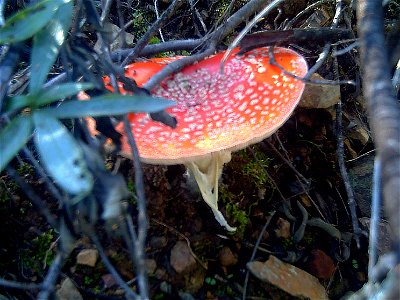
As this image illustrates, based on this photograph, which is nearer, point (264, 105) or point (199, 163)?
point (264, 105)

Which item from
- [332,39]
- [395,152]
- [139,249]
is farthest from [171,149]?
[332,39]

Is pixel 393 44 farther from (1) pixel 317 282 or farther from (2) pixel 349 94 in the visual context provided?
(1) pixel 317 282

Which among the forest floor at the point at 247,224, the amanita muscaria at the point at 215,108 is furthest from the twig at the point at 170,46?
the forest floor at the point at 247,224

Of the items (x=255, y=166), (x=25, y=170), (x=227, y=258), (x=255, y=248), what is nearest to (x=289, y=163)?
(x=255, y=166)

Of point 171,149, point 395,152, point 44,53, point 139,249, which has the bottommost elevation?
point 171,149

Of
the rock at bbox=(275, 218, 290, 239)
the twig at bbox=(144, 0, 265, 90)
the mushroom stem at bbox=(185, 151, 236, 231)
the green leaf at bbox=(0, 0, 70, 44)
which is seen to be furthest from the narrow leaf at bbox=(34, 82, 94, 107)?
the rock at bbox=(275, 218, 290, 239)

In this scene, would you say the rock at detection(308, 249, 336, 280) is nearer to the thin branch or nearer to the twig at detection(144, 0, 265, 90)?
the twig at detection(144, 0, 265, 90)
